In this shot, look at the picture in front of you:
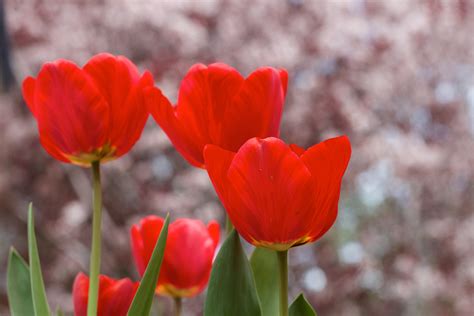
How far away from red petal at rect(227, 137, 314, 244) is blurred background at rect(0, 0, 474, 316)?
260cm

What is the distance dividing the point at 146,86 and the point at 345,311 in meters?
2.98

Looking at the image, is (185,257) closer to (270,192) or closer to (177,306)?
(177,306)

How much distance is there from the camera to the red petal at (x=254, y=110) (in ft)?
1.42

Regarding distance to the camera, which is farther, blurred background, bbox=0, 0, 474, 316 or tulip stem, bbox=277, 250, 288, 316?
blurred background, bbox=0, 0, 474, 316

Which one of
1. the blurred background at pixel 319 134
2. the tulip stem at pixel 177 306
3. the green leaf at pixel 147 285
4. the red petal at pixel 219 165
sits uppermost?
the red petal at pixel 219 165

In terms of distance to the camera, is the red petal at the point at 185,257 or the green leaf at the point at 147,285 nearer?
the green leaf at the point at 147,285

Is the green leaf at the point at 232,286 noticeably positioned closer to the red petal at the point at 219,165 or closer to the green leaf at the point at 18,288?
the red petal at the point at 219,165

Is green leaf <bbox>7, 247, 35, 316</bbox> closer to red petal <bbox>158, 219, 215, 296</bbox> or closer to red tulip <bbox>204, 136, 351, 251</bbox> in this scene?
red petal <bbox>158, 219, 215, 296</bbox>

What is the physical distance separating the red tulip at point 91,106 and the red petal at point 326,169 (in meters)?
0.15

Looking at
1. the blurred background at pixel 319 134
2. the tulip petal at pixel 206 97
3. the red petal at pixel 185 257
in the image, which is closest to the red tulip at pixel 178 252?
the red petal at pixel 185 257

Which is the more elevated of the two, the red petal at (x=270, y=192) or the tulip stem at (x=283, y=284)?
the red petal at (x=270, y=192)

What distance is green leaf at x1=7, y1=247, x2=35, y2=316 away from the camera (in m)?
0.52

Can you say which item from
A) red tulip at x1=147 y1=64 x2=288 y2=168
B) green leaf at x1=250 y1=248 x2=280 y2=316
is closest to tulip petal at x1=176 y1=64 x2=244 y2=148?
red tulip at x1=147 y1=64 x2=288 y2=168

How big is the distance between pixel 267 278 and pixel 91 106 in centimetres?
17
